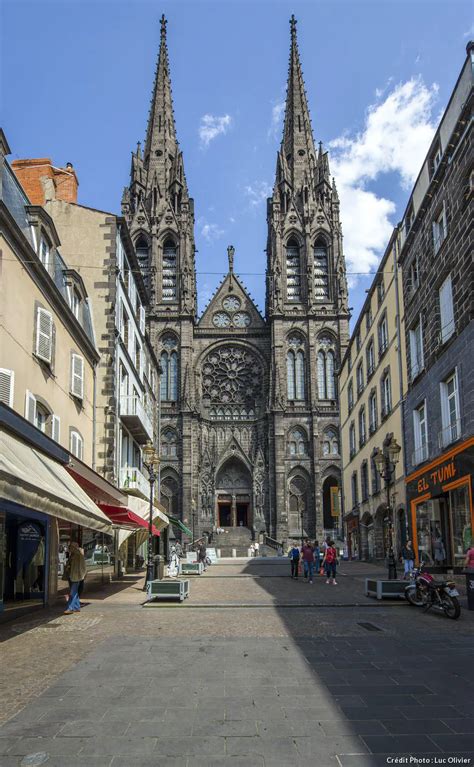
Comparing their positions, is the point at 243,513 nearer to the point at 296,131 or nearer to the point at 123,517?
the point at 296,131

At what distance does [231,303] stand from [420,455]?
4877 cm

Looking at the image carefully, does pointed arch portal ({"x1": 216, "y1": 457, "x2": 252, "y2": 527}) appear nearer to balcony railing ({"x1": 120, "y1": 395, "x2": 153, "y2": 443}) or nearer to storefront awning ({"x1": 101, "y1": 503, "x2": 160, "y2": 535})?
balcony railing ({"x1": 120, "y1": 395, "x2": 153, "y2": 443})

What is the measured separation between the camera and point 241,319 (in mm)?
69688

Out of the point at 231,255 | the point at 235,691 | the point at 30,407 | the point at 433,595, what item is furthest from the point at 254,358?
the point at 235,691

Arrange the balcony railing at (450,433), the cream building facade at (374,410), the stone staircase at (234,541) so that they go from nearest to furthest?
the balcony railing at (450,433) < the cream building facade at (374,410) < the stone staircase at (234,541)

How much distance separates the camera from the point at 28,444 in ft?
40.1

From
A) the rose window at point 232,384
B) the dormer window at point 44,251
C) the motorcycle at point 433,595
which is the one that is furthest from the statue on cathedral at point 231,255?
the motorcycle at point 433,595

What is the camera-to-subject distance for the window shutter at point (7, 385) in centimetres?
1349

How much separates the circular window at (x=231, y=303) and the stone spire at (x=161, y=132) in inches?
522

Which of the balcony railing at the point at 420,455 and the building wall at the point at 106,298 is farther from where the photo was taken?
the building wall at the point at 106,298

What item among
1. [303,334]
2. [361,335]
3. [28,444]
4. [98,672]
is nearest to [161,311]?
[303,334]

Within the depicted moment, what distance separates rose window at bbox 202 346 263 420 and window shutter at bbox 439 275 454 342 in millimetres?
46164

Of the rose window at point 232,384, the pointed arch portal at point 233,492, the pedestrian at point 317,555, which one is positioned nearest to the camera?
the pedestrian at point 317,555

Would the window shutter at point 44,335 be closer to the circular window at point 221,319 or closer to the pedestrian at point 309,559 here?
the pedestrian at point 309,559
